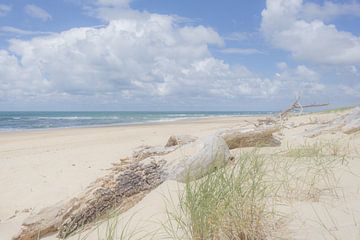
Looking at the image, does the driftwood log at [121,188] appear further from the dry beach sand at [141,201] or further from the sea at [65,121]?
the sea at [65,121]

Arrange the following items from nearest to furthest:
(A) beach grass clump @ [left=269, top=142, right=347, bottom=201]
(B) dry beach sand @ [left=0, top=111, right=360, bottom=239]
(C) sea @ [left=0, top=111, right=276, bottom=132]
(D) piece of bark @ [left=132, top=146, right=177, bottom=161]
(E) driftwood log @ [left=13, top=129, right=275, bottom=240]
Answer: (B) dry beach sand @ [left=0, top=111, right=360, bottom=239] → (A) beach grass clump @ [left=269, top=142, right=347, bottom=201] → (E) driftwood log @ [left=13, top=129, right=275, bottom=240] → (D) piece of bark @ [left=132, top=146, right=177, bottom=161] → (C) sea @ [left=0, top=111, right=276, bottom=132]

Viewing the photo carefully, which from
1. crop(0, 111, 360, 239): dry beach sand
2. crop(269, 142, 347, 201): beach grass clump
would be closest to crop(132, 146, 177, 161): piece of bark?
crop(0, 111, 360, 239): dry beach sand

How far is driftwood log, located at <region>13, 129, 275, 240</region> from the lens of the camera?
4168 millimetres

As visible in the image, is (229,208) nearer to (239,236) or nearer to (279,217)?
(239,236)

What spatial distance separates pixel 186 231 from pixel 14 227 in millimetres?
3013

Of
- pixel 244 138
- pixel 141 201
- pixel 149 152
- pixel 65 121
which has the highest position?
pixel 244 138

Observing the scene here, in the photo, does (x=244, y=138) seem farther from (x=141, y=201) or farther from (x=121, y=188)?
(x=141, y=201)

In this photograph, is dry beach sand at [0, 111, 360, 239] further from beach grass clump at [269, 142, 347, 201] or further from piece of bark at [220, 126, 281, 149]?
piece of bark at [220, 126, 281, 149]

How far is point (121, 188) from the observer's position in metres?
4.50

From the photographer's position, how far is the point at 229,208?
2.70m

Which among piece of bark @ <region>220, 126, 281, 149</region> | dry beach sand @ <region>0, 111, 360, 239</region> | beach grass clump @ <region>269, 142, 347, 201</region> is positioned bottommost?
dry beach sand @ <region>0, 111, 360, 239</region>

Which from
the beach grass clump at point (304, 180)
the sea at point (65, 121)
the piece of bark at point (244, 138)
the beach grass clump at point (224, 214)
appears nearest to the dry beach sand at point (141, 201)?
the beach grass clump at point (304, 180)

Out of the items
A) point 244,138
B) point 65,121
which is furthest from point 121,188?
point 65,121

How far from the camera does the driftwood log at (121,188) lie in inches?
164
